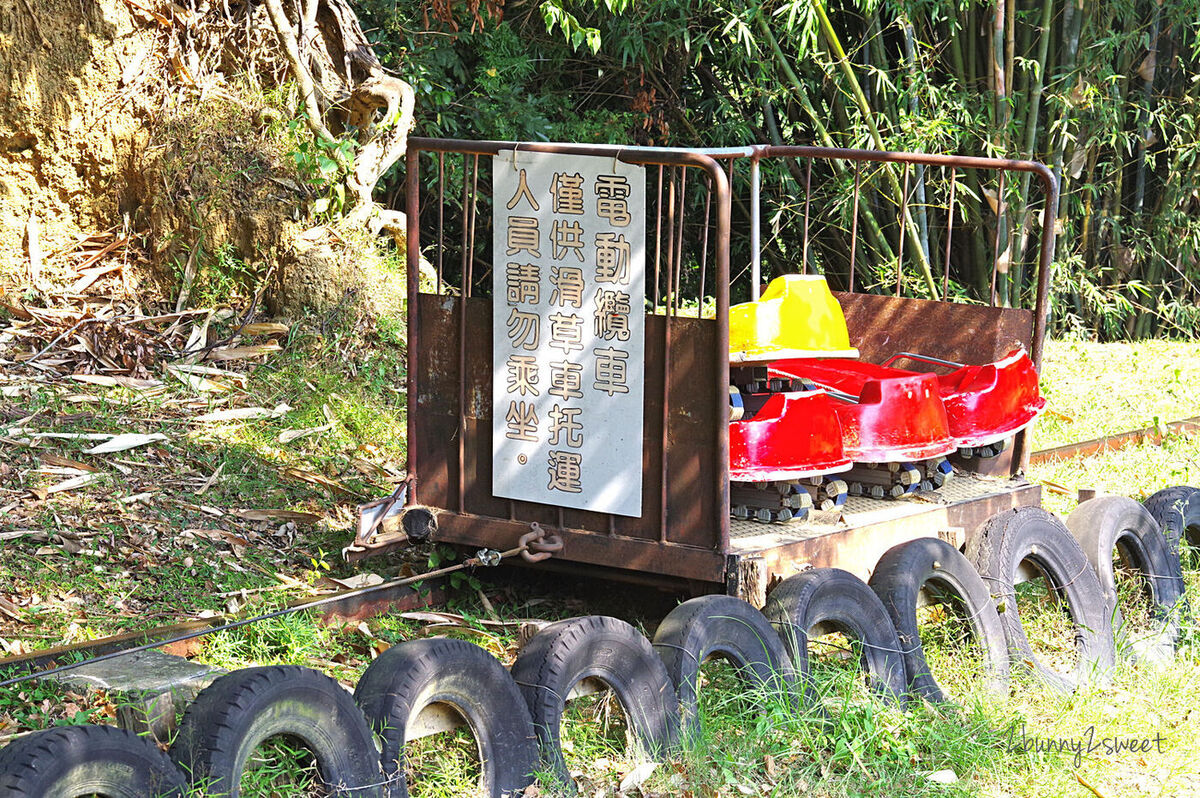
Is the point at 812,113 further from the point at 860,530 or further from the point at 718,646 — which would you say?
the point at 718,646

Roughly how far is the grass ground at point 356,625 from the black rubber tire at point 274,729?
0.32ft

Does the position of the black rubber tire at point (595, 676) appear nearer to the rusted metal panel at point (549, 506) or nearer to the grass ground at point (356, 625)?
the grass ground at point (356, 625)

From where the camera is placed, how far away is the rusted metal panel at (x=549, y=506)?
4.11 meters

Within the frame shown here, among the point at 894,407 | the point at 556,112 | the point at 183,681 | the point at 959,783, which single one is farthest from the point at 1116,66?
the point at 183,681

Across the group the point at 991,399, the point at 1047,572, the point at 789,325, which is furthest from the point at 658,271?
the point at 1047,572

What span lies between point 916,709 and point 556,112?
679 centimetres

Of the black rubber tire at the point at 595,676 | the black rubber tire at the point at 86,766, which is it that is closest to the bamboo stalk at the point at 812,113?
the black rubber tire at the point at 595,676

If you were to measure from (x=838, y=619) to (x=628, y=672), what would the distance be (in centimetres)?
86

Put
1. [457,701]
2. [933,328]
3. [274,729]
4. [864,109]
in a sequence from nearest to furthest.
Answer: [274,729]
[457,701]
[933,328]
[864,109]

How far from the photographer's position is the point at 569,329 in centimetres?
423

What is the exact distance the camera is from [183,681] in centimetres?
327

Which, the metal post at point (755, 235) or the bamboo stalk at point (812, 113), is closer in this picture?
the metal post at point (755, 235)

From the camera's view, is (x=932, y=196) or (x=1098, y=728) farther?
(x=932, y=196)

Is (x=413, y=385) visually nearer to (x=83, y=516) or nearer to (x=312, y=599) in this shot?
(x=312, y=599)
